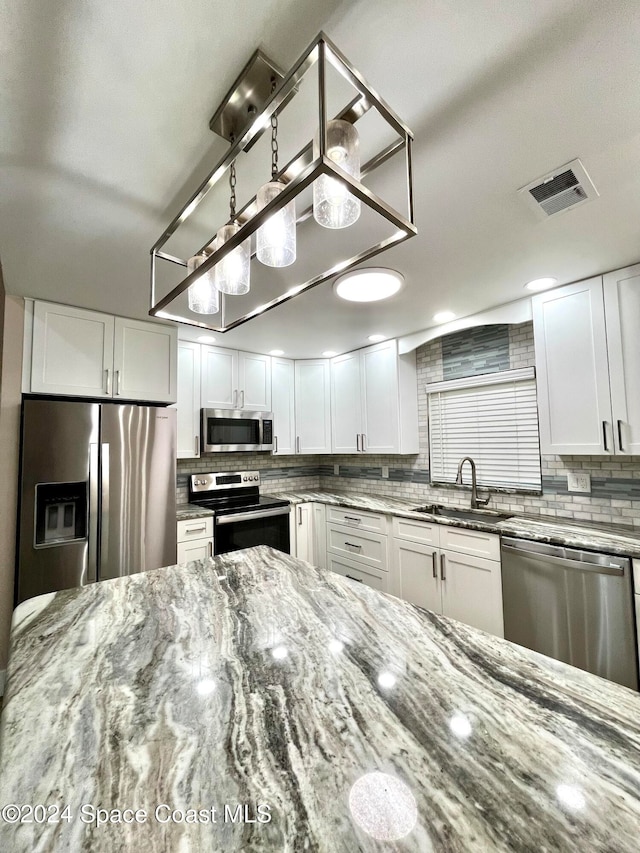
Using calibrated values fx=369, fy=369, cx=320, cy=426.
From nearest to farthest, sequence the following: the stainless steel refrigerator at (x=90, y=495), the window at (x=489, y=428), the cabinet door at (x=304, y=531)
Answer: the stainless steel refrigerator at (x=90, y=495), the window at (x=489, y=428), the cabinet door at (x=304, y=531)

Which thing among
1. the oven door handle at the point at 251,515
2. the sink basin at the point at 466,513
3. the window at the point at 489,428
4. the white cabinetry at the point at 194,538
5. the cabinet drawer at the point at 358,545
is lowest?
the cabinet drawer at the point at 358,545

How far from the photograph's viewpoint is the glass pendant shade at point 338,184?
2.68ft

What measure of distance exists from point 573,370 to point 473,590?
149 centimetres

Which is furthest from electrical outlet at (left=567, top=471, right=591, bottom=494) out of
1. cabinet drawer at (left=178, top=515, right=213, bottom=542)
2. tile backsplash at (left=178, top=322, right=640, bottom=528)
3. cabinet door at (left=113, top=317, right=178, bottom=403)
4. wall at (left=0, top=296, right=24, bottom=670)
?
wall at (left=0, top=296, right=24, bottom=670)

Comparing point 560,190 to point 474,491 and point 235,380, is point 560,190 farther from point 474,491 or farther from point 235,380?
point 235,380

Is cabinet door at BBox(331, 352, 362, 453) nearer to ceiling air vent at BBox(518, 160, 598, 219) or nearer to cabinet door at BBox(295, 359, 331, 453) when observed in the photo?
cabinet door at BBox(295, 359, 331, 453)

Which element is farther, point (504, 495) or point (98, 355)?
point (504, 495)

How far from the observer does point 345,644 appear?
2.97ft

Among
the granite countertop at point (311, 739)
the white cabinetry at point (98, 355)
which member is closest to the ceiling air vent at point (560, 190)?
the granite countertop at point (311, 739)

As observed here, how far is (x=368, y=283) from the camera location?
196 cm

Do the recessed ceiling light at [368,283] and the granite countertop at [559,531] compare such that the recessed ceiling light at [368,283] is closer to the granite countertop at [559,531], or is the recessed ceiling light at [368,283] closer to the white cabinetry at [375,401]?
the white cabinetry at [375,401]

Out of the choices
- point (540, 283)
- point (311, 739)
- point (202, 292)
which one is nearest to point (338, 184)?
point (202, 292)

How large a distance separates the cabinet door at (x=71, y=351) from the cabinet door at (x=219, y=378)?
0.86 m

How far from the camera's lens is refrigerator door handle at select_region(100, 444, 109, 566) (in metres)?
2.32
